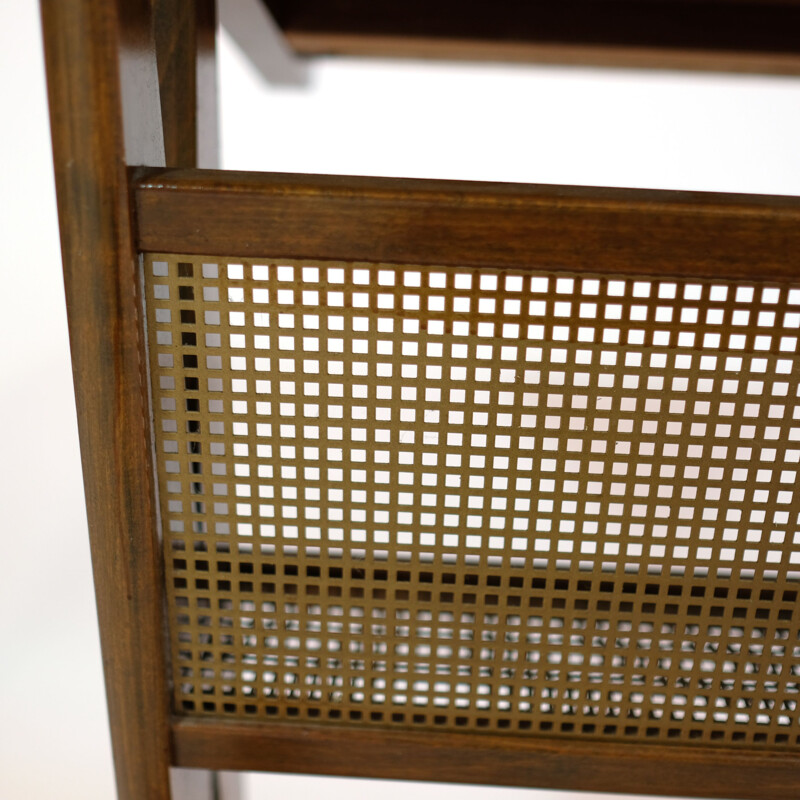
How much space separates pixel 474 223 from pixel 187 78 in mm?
256

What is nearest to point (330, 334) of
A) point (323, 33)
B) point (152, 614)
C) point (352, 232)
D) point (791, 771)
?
point (352, 232)

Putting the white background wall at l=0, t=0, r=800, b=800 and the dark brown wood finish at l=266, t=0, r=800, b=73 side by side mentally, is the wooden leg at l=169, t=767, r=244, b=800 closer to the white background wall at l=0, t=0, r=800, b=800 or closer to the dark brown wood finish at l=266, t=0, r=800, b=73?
the white background wall at l=0, t=0, r=800, b=800

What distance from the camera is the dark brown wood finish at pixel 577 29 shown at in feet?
3.09

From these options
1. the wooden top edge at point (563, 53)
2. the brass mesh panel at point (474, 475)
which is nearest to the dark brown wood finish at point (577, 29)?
the wooden top edge at point (563, 53)

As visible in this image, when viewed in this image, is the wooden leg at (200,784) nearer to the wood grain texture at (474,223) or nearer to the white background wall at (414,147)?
the white background wall at (414,147)

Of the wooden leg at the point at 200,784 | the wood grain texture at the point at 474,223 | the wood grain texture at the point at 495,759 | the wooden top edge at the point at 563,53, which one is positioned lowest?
the wooden leg at the point at 200,784

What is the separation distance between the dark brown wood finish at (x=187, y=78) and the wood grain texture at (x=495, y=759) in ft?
1.14

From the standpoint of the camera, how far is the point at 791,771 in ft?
1.69

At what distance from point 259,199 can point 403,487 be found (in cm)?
16

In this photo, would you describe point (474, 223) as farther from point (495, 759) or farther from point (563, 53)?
point (563, 53)

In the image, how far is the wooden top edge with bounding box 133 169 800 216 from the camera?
1.29 ft

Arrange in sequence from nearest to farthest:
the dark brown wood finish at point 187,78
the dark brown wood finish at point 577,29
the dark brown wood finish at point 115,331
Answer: the dark brown wood finish at point 115,331 < the dark brown wood finish at point 187,78 < the dark brown wood finish at point 577,29

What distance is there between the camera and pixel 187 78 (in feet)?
1.81

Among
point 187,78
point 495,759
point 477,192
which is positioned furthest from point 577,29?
point 495,759
